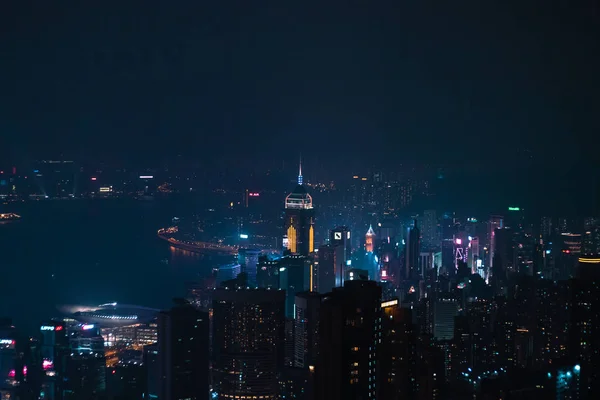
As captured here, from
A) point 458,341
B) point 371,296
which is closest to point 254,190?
point 458,341

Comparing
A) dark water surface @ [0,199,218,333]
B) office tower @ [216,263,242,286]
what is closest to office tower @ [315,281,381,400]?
dark water surface @ [0,199,218,333]

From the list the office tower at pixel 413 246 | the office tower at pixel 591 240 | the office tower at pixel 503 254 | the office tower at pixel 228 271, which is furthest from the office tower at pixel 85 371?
the office tower at pixel 591 240

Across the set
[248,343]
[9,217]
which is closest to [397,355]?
[248,343]

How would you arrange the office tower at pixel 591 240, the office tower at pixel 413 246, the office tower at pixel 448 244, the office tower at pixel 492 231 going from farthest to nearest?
the office tower at pixel 413 246 < the office tower at pixel 448 244 < the office tower at pixel 492 231 < the office tower at pixel 591 240

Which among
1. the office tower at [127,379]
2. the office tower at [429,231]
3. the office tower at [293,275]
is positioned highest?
the office tower at [429,231]

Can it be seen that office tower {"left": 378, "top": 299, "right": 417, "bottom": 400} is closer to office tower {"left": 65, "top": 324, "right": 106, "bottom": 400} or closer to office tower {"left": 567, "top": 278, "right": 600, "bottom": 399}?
office tower {"left": 567, "top": 278, "right": 600, "bottom": 399}

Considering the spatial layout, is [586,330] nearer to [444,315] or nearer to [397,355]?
[444,315]

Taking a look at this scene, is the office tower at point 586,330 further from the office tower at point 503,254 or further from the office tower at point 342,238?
the office tower at point 342,238
